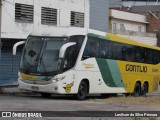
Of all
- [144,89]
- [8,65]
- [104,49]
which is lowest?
[144,89]

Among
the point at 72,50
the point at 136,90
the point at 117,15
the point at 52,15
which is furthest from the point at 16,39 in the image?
the point at 117,15

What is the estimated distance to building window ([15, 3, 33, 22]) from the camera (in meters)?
29.6

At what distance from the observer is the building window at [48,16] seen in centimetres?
3167

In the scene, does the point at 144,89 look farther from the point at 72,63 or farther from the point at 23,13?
the point at 72,63

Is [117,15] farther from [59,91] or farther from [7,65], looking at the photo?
[59,91]

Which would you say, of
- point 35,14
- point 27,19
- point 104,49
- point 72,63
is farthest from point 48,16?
point 72,63

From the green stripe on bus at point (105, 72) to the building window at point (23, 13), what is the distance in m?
8.23

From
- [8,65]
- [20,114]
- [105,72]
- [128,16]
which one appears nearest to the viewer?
[20,114]

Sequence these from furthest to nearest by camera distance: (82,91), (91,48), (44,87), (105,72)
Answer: (105,72) → (91,48) → (82,91) → (44,87)

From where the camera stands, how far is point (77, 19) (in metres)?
34.6

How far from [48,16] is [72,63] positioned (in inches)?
459

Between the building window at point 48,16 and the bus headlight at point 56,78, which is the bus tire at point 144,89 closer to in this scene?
the building window at point 48,16

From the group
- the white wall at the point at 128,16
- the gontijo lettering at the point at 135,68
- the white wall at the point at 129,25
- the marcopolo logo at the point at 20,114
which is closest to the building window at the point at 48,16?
the gontijo lettering at the point at 135,68

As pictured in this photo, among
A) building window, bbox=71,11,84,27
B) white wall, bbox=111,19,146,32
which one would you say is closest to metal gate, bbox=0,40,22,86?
building window, bbox=71,11,84,27
